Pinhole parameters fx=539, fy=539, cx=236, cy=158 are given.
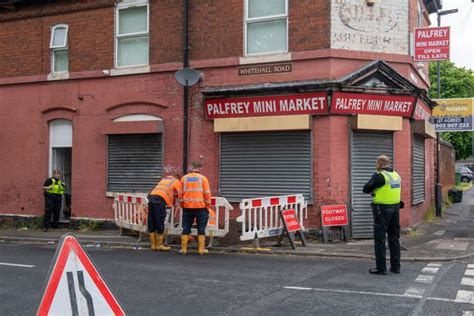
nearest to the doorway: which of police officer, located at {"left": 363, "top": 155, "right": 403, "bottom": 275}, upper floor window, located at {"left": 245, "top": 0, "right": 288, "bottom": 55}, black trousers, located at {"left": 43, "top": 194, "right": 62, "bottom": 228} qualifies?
black trousers, located at {"left": 43, "top": 194, "right": 62, "bottom": 228}

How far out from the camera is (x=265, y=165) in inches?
524

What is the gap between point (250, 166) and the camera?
531 inches

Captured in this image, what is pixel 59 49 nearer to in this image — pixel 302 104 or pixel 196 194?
pixel 302 104

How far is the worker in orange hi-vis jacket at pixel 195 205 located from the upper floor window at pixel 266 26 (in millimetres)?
4117

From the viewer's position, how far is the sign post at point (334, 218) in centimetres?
1209

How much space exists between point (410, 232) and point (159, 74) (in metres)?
7.69

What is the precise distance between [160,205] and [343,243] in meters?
4.19

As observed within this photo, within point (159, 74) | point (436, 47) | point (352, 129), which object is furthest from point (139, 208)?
point (436, 47)

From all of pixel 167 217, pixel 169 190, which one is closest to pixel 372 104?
pixel 169 190

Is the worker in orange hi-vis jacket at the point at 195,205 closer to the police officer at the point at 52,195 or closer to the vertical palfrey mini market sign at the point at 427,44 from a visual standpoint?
the police officer at the point at 52,195

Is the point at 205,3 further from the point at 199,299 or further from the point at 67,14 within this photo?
the point at 199,299

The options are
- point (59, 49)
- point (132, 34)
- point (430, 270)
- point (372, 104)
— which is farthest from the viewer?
point (59, 49)

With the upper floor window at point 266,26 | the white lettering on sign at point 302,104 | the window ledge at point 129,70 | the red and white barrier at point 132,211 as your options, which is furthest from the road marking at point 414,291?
the window ledge at point 129,70

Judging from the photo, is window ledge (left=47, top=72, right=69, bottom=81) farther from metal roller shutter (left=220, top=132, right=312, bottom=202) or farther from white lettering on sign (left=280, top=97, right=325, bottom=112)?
white lettering on sign (left=280, top=97, right=325, bottom=112)
